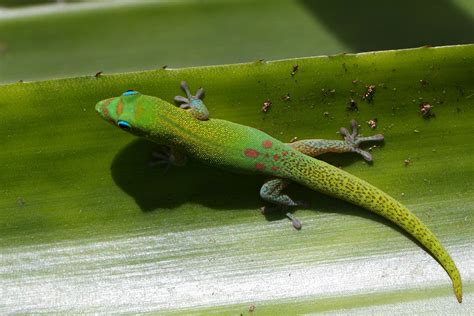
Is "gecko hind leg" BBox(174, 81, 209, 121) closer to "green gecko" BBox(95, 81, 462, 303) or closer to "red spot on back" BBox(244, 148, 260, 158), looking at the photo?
"green gecko" BBox(95, 81, 462, 303)


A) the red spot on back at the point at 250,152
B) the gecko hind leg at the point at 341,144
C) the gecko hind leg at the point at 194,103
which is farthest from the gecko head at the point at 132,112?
the gecko hind leg at the point at 341,144

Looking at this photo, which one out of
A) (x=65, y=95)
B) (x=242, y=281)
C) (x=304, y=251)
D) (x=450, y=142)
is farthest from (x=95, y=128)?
(x=450, y=142)

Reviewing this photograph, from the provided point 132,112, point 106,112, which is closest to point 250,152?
point 132,112

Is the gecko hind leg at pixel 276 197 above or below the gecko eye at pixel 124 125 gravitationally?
below

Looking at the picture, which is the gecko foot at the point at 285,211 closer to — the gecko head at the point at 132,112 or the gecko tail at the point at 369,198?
the gecko tail at the point at 369,198

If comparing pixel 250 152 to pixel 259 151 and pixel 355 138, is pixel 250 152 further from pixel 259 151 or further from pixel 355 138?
pixel 355 138

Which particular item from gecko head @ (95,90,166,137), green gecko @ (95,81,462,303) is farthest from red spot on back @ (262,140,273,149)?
gecko head @ (95,90,166,137)

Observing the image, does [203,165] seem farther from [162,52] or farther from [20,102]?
[20,102]
